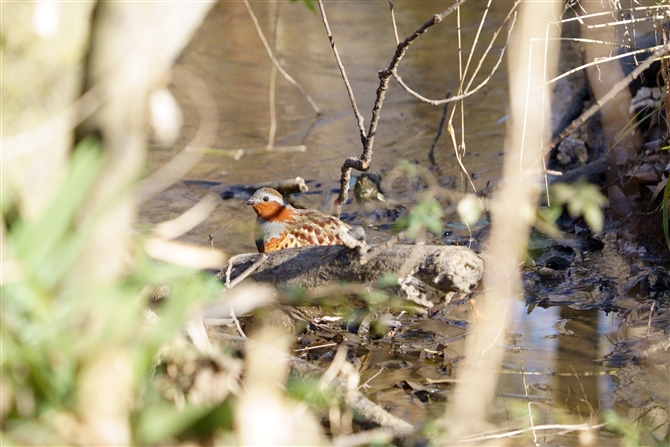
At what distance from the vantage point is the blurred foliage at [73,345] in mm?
1751

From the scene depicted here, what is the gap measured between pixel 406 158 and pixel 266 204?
2273 millimetres

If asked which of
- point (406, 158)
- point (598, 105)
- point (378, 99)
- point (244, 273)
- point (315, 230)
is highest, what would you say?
point (598, 105)

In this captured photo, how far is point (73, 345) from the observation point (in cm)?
184

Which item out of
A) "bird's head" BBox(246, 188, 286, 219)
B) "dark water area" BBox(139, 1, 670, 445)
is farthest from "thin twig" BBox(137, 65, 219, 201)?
"bird's head" BBox(246, 188, 286, 219)

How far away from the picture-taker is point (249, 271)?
8.80 ft

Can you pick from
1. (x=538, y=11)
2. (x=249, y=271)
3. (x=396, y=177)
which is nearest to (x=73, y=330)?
(x=249, y=271)

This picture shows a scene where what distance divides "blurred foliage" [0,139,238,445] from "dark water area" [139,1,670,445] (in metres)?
0.45

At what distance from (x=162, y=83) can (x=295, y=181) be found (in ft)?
12.4

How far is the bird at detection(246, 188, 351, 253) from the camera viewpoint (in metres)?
4.50

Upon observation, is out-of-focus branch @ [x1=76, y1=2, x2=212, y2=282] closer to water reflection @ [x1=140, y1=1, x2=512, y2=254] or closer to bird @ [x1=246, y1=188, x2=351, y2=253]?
bird @ [x1=246, y1=188, x2=351, y2=253]

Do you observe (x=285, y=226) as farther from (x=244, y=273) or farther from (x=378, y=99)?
(x=244, y=273)

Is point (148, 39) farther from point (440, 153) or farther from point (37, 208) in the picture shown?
point (440, 153)

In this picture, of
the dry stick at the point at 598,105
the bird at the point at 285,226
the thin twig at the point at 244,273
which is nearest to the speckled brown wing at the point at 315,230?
the bird at the point at 285,226

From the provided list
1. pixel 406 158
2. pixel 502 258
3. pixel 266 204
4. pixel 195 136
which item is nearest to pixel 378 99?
pixel 502 258
